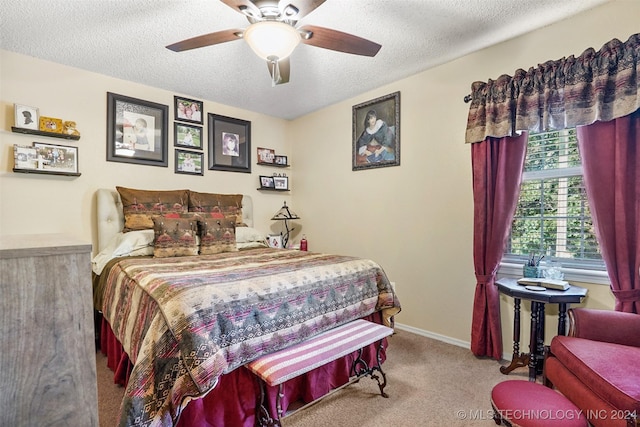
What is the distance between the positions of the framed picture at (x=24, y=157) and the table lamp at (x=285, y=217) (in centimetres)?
248

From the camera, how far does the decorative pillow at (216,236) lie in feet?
9.78

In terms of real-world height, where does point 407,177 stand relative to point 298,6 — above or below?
below

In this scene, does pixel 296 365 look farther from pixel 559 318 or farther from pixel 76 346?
pixel 559 318

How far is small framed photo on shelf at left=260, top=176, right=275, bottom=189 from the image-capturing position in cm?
422

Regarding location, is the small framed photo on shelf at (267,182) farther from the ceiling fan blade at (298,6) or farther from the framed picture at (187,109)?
the ceiling fan blade at (298,6)

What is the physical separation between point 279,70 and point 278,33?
527 millimetres

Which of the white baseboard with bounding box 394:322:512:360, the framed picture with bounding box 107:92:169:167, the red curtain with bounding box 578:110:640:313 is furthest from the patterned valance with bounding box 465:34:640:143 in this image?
the framed picture with bounding box 107:92:169:167

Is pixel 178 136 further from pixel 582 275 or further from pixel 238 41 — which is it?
pixel 582 275

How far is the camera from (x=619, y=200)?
6.40 feet

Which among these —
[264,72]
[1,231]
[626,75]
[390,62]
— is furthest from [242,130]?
[626,75]

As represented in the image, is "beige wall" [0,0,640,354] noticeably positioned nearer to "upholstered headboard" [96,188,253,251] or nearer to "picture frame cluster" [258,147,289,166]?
"upholstered headboard" [96,188,253,251]

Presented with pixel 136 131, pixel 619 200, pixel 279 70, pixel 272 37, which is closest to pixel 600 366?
pixel 619 200

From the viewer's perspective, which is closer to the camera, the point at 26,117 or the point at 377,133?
the point at 26,117

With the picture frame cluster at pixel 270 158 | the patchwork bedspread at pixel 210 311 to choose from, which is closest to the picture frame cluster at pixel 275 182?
the picture frame cluster at pixel 270 158
